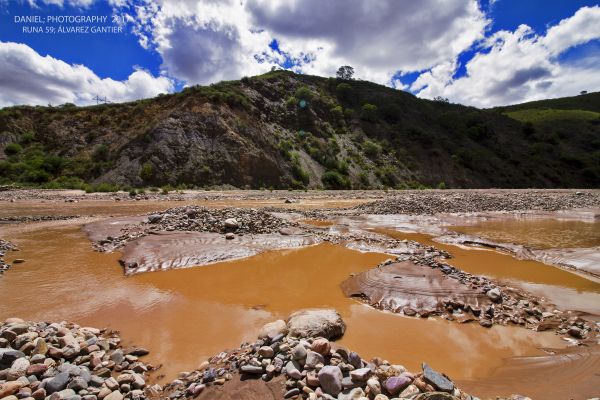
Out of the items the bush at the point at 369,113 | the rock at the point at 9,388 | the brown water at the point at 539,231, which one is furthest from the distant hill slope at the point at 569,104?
the rock at the point at 9,388

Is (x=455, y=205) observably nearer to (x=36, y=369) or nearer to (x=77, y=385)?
(x=77, y=385)

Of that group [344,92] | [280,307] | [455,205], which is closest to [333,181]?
[455,205]

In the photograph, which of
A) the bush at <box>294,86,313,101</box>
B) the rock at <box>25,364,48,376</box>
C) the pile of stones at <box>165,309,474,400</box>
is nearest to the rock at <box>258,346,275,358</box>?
the pile of stones at <box>165,309,474,400</box>

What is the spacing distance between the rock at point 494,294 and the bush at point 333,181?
38259 millimetres

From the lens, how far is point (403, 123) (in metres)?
65.6

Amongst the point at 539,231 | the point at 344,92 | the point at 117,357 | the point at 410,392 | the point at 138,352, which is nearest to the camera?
the point at 410,392

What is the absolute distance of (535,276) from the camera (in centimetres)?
891

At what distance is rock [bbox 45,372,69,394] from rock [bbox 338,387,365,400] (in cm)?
299

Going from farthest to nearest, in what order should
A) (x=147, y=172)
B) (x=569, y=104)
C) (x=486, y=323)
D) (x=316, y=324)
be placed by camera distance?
(x=569, y=104) < (x=147, y=172) < (x=486, y=323) < (x=316, y=324)

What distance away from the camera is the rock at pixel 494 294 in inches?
255

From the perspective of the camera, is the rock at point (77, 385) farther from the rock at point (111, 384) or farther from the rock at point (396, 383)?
the rock at point (396, 383)

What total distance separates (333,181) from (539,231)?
30.6 metres

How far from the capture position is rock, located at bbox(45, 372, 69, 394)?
344 cm

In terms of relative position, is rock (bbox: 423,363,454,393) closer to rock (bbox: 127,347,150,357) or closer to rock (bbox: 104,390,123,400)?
rock (bbox: 104,390,123,400)
